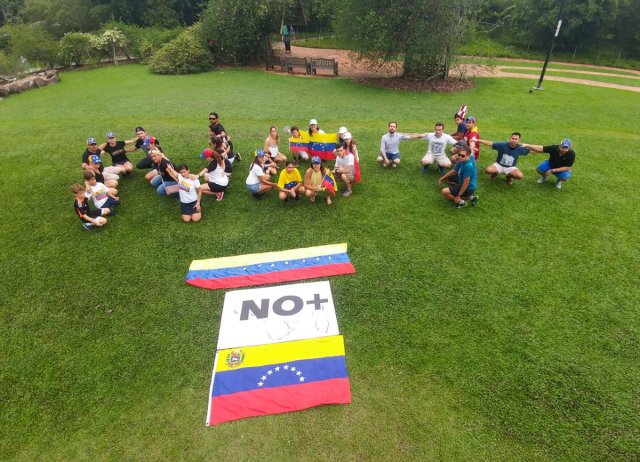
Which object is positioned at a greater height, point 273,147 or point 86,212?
point 273,147

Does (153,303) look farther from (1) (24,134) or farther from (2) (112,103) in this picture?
(2) (112,103)

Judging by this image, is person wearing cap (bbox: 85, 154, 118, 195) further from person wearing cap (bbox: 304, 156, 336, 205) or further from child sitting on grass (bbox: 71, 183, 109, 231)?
person wearing cap (bbox: 304, 156, 336, 205)

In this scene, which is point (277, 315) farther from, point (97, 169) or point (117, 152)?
point (117, 152)

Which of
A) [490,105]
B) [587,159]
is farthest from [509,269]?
[490,105]

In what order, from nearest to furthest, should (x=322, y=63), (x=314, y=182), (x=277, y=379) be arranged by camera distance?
(x=277, y=379) → (x=314, y=182) → (x=322, y=63)

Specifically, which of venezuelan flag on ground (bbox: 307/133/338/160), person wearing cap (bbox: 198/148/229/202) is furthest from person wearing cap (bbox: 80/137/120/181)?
venezuelan flag on ground (bbox: 307/133/338/160)

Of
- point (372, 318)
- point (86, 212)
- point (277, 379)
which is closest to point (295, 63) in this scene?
point (86, 212)

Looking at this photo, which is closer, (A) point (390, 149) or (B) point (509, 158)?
(B) point (509, 158)
